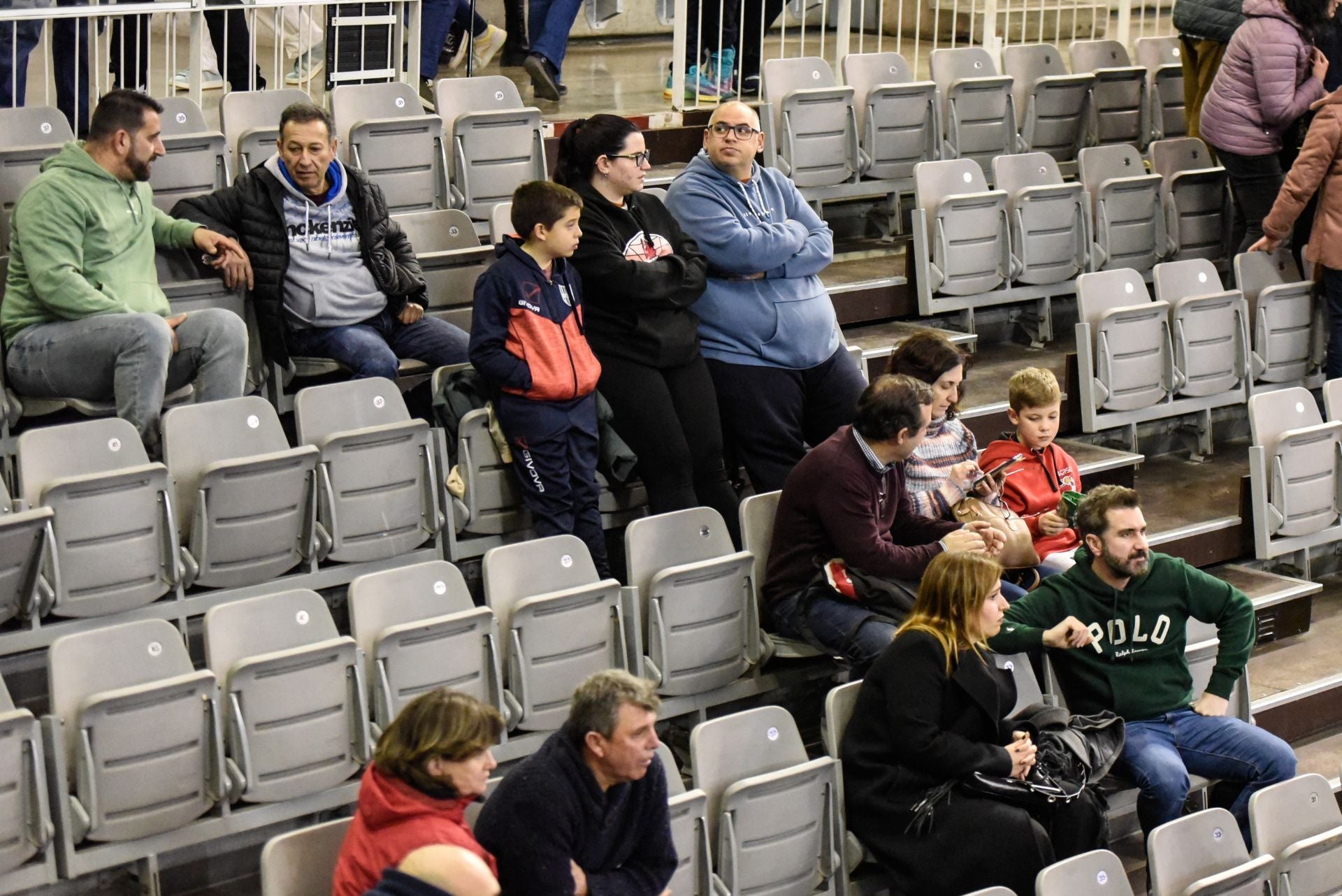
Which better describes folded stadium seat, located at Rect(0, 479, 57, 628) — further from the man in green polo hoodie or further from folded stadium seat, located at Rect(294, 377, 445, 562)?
folded stadium seat, located at Rect(294, 377, 445, 562)

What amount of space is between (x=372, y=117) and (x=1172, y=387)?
108 inches

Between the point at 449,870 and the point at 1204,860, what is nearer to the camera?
the point at 449,870

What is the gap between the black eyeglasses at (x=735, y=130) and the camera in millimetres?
4781

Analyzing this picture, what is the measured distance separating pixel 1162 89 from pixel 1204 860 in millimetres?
4341

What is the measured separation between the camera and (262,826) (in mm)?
3791

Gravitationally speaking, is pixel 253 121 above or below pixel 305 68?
below

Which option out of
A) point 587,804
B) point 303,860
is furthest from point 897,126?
point 303,860

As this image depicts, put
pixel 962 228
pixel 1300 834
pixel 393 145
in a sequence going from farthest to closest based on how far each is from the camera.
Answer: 1. pixel 962 228
2. pixel 393 145
3. pixel 1300 834

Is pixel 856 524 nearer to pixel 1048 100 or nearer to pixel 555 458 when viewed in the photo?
pixel 555 458

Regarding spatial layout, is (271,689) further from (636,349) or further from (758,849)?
(636,349)

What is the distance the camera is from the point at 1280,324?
6.12 m

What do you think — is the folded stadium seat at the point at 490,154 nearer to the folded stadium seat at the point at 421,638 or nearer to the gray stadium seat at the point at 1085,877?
the folded stadium seat at the point at 421,638

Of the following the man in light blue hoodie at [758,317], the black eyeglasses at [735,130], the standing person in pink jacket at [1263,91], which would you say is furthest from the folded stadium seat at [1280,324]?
the black eyeglasses at [735,130]

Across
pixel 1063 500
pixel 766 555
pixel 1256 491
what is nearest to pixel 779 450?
pixel 766 555
